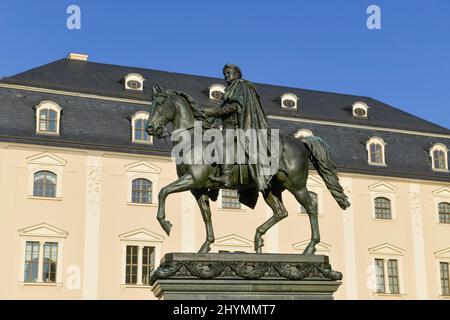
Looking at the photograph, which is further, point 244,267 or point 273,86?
point 273,86

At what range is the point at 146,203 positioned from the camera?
114ft

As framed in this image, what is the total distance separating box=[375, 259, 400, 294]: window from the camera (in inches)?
1471

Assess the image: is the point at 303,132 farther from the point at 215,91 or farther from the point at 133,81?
the point at 133,81

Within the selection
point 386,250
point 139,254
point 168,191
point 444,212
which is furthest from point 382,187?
point 168,191

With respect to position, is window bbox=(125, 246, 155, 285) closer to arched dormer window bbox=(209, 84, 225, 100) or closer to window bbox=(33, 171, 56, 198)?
window bbox=(33, 171, 56, 198)

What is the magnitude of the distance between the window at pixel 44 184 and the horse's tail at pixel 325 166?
910 inches

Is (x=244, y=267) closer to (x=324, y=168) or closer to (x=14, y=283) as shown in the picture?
(x=324, y=168)

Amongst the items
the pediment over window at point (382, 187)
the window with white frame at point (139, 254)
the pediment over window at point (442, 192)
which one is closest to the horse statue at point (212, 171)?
the window with white frame at point (139, 254)

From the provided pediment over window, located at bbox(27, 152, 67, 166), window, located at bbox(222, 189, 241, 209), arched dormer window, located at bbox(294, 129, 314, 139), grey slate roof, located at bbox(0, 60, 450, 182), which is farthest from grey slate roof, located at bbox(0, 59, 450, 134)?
window, located at bbox(222, 189, 241, 209)

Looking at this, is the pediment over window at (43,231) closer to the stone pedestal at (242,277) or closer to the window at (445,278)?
the window at (445,278)
